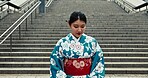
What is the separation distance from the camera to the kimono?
10.8 feet

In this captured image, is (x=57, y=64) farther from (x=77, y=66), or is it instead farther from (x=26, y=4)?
(x=26, y=4)

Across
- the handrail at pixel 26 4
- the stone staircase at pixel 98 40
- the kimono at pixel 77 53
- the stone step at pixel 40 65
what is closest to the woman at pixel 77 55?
the kimono at pixel 77 53

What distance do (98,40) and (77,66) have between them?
216 inches

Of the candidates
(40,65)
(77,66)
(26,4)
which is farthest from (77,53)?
(26,4)

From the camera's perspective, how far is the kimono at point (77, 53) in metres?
Answer: 3.29

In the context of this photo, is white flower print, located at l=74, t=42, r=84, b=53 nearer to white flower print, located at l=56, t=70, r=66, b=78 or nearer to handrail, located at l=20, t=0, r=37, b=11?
white flower print, located at l=56, t=70, r=66, b=78

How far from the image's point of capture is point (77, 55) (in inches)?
130

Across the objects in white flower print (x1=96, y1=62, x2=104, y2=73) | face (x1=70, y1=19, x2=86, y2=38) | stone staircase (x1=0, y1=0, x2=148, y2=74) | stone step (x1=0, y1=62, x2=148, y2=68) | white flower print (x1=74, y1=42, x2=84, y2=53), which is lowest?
stone step (x1=0, y1=62, x2=148, y2=68)

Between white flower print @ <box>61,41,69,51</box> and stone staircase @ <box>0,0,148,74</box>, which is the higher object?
white flower print @ <box>61,41,69,51</box>

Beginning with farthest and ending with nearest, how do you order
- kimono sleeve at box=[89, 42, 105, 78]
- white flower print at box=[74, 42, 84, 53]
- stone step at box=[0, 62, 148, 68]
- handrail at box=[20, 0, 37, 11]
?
handrail at box=[20, 0, 37, 11] < stone step at box=[0, 62, 148, 68] < kimono sleeve at box=[89, 42, 105, 78] < white flower print at box=[74, 42, 84, 53]

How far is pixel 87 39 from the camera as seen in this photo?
3342mm

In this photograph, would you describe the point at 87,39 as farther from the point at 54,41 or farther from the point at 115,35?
the point at 115,35

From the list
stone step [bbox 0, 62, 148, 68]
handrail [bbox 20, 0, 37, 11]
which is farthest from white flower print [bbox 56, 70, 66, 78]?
handrail [bbox 20, 0, 37, 11]

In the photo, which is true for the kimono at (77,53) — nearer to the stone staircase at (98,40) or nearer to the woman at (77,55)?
the woman at (77,55)
